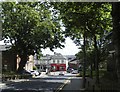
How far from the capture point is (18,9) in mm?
58938

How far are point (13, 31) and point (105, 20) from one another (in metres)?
38.2

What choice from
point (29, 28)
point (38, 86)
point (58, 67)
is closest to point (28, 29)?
point (29, 28)

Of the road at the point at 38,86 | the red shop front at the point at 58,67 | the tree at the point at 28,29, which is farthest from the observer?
the red shop front at the point at 58,67

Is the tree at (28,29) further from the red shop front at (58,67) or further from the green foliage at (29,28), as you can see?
the red shop front at (58,67)

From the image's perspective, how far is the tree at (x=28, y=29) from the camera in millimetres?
59094

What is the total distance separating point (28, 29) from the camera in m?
62.8

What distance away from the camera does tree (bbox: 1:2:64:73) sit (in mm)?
59094

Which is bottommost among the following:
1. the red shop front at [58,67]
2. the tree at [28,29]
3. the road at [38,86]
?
the road at [38,86]

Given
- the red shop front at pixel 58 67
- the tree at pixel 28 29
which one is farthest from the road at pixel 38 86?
the red shop front at pixel 58 67

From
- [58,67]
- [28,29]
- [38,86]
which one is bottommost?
[38,86]

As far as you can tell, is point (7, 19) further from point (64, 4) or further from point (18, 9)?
point (64, 4)

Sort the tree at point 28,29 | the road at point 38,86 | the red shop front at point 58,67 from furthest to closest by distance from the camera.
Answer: the red shop front at point 58,67, the tree at point 28,29, the road at point 38,86

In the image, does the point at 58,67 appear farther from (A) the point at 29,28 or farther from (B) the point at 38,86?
(B) the point at 38,86

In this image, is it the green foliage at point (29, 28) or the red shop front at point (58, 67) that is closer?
the green foliage at point (29, 28)
